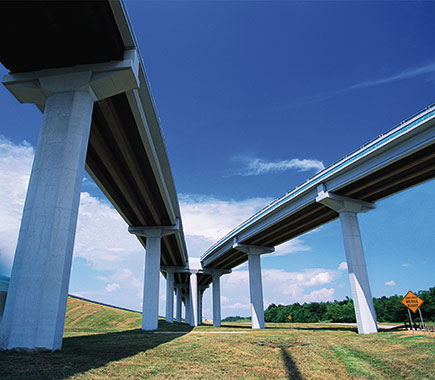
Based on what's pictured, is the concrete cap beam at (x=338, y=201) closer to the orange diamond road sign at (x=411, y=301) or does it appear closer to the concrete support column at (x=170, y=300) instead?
the orange diamond road sign at (x=411, y=301)

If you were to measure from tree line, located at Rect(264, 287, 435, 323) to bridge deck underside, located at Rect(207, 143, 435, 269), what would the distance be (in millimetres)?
34785

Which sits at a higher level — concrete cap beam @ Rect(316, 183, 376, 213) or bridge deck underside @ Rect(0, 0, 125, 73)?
bridge deck underside @ Rect(0, 0, 125, 73)

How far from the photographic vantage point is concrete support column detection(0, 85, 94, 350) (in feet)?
40.2

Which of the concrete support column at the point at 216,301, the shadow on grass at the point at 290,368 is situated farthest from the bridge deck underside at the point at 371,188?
the concrete support column at the point at 216,301

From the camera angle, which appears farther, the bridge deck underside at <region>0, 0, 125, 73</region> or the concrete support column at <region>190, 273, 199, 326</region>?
the concrete support column at <region>190, 273, 199, 326</region>

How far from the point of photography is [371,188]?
87.3ft

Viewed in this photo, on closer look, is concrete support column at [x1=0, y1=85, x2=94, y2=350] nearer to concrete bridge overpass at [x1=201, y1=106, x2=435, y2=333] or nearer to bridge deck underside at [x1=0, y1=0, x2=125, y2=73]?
bridge deck underside at [x1=0, y1=0, x2=125, y2=73]

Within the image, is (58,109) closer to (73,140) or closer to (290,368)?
(73,140)

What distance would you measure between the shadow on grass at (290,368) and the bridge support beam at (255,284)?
100ft

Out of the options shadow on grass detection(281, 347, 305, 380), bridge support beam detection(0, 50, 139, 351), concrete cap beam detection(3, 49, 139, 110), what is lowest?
shadow on grass detection(281, 347, 305, 380)

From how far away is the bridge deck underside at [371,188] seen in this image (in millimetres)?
22484

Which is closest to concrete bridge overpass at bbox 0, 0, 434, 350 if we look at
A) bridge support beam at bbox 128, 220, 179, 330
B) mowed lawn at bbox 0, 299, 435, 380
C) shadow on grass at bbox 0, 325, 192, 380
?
shadow on grass at bbox 0, 325, 192, 380

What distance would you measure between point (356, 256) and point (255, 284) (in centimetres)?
2005

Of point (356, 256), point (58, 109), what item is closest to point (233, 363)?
point (58, 109)
